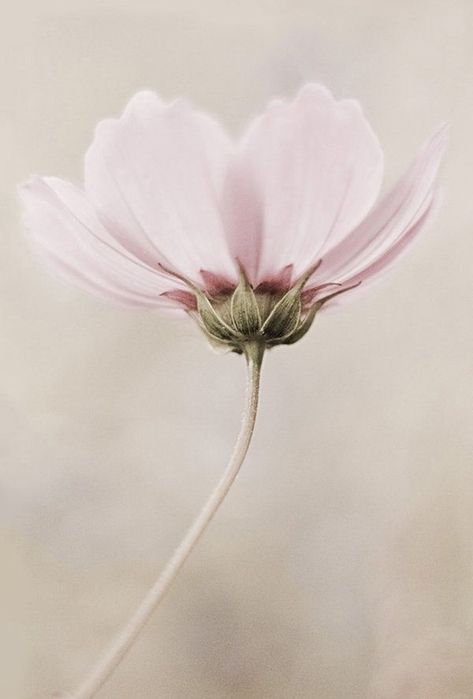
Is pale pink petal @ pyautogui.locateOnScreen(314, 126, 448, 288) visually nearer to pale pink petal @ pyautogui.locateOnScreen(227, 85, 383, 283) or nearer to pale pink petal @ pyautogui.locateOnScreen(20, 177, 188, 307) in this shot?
pale pink petal @ pyautogui.locateOnScreen(227, 85, 383, 283)

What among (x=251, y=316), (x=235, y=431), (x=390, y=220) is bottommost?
(x=235, y=431)

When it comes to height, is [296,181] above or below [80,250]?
above

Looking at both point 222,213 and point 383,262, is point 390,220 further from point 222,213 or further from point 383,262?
point 222,213

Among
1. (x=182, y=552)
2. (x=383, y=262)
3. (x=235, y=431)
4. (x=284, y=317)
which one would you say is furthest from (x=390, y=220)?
(x=182, y=552)

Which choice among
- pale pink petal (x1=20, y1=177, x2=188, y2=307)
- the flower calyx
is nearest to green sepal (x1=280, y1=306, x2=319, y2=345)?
the flower calyx

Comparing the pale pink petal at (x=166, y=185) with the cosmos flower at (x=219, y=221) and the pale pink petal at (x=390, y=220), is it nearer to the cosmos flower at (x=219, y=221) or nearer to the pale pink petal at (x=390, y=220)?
the cosmos flower at (x=219, y=221)

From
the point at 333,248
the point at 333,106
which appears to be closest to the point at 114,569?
the point at 333,248

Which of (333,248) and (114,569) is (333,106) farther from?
(114,569)
